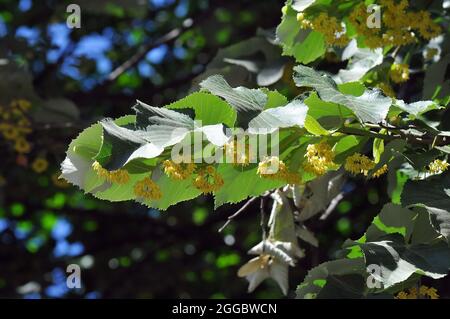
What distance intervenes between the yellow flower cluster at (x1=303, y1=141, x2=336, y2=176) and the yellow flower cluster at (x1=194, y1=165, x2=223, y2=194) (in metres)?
0.21

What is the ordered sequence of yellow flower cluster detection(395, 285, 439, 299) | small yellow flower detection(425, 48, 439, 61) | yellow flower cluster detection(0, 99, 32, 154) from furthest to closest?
yellow flower cluster detection(0, 99, 32, 154)
small yellow flower detection(425, 48, 439, 61)
yellow flower cluster detection(395, 285, 439, 299)

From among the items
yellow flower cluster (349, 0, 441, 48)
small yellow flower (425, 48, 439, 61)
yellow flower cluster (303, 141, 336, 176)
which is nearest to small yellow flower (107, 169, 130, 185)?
yellow flower cluster (303, 141, 336, 176)

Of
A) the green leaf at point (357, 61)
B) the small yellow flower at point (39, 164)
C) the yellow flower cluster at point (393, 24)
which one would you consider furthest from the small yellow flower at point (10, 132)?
the yellow flower cluster at point (393, 24)

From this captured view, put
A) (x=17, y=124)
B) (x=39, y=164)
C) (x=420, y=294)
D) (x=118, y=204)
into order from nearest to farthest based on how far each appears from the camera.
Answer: (x=420, y=294) → (x=17, y=124) → (x=39, y=164) → (x=118, y=204)

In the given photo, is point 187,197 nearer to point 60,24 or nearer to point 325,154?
point 325,154

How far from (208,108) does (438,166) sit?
24.1 inches

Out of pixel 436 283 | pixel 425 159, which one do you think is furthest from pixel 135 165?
pixel 436 283

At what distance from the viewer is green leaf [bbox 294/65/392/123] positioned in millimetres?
1873

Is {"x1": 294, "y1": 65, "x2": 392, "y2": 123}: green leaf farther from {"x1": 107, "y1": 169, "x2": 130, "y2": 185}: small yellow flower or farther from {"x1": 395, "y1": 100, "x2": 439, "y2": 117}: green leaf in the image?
{"x1": 107, "y1": 169, "x2": 130, "y2": 185}: small yellow flower

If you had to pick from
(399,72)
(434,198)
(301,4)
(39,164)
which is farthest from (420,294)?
(39,164)

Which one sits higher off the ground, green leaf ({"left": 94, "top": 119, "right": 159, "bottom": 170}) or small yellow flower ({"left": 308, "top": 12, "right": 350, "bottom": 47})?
small yellow flower ({"left": 308, "top": 12, "right": 350, "bottom": 47})

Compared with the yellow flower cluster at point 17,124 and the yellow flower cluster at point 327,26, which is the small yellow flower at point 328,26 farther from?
the yellow flower cluster at point 17,124

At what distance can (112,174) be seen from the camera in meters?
1.91

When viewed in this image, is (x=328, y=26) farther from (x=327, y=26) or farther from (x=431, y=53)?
(x=431, y=53)
